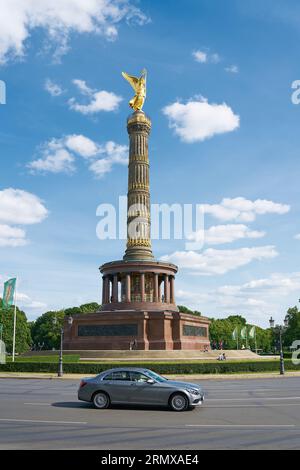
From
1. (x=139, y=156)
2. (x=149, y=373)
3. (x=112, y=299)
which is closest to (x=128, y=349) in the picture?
(x=112, y=299)

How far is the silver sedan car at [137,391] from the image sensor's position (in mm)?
14820

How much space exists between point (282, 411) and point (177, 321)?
34.9m

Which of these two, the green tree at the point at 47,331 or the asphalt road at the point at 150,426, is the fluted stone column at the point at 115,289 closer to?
the asphalt road at the point at 150,426

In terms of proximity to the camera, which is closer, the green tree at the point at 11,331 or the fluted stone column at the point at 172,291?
the fluted stone column at the point at 172,291

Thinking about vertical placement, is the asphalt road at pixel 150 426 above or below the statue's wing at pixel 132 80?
below

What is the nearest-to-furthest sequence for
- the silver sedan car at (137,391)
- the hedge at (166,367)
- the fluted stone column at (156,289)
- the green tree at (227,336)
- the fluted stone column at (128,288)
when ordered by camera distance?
the silver sedan car at (137,391) → the hedge at (166,367) → the fluted stone column at (128,288) → the fluted stone column at (156,289) → the green tree at (227,336)

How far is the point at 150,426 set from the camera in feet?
38.7

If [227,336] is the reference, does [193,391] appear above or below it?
above

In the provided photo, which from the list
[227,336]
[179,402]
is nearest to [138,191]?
[179,402]

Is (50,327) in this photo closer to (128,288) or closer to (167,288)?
(167,288)

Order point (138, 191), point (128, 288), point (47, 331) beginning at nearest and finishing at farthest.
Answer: point (128, 288) → point (138, 191) → point (47, 331)

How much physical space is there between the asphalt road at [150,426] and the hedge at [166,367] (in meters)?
14.7

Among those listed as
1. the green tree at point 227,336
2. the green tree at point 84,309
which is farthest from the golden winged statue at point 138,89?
the green tree at point 227,336

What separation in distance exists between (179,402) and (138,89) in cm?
5834
